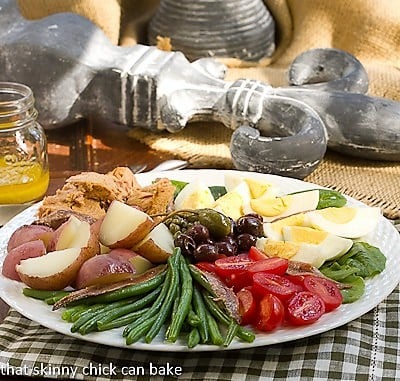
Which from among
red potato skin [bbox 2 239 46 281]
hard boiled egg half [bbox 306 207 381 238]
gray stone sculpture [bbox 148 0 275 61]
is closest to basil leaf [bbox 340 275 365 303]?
hard boiled egg half [bbox 306 207 381 238]

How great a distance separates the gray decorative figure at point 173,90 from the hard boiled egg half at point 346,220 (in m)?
0.44

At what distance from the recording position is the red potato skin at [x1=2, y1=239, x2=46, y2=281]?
4.38ft

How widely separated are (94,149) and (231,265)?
0.96m

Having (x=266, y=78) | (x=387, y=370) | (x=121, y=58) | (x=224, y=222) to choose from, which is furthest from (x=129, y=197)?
(x=266, y=78)

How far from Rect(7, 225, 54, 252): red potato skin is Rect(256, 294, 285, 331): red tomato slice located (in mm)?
357

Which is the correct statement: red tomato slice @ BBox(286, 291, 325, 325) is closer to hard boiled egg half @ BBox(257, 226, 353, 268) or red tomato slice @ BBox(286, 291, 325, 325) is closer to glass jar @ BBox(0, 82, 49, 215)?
hard boiled egg half @ BBox(257, 226, 353, 268)

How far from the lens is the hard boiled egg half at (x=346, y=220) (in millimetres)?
1438

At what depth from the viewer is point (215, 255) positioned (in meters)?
1.31

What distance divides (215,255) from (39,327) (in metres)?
0.28

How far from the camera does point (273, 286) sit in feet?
4.03

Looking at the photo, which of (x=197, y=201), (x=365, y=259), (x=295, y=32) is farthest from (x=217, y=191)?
(x=295, y=32)

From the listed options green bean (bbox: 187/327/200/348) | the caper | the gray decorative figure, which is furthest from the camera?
the gray decorative figure

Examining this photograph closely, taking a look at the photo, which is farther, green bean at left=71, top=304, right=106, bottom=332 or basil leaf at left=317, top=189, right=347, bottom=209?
basil leaf at left=317, top=189, right=347, bottom=209

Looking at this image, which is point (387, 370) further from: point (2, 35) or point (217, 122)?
point (2, 35)
